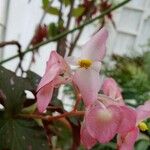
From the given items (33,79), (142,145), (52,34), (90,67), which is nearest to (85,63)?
(90,67)

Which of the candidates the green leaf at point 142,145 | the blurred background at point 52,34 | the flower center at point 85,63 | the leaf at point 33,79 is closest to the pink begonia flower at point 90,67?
the flower center at point 85,63

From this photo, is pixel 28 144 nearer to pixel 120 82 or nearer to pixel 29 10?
pixel 29 10

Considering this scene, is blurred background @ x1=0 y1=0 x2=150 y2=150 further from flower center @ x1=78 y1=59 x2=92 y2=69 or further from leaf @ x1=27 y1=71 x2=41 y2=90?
flower center @ x1=78 y1=59 x2=92 y2=69

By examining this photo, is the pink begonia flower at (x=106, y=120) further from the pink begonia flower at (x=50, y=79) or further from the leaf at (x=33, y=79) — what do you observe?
the leaf at (x=33, y=79)

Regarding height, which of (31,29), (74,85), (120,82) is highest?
(74,85)

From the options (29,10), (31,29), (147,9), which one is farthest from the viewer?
(147,9)

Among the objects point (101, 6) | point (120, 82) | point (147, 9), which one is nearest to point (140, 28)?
point (147, 9)
